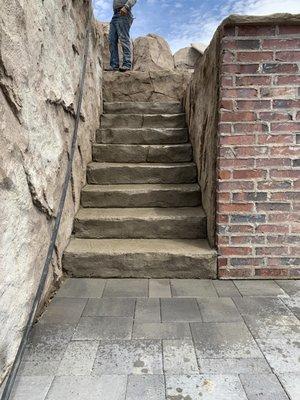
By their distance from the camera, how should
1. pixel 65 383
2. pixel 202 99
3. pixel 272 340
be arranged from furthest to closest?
pixel 202 99 < pixel 272 340 < pixel 65 383

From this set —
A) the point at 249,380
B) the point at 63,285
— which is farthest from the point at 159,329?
the point at 63,285

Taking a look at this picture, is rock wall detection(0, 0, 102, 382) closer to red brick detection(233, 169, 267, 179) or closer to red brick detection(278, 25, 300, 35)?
red brick detection(233, 169, 267, 179)

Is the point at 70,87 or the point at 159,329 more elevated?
the point at 70,87

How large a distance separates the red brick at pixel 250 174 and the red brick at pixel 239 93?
0.47m

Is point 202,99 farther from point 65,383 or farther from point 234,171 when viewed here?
point 65,383

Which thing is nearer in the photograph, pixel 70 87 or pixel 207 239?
pixel 70 87

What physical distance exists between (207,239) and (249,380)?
1.31 m

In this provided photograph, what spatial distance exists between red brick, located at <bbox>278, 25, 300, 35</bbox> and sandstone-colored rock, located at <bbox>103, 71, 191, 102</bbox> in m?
2.57

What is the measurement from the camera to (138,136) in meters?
3.53

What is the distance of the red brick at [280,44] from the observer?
204 cm

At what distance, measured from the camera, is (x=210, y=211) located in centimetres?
240

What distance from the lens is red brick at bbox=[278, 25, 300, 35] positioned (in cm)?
203

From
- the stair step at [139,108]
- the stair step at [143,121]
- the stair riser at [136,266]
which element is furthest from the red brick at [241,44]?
the stair step at [139,108]

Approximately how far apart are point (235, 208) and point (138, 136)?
1.67 metres
